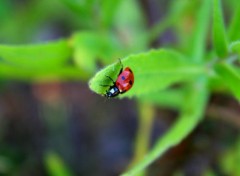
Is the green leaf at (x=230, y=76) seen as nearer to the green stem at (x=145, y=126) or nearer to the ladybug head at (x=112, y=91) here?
the ladybug head at (x=112, y=91)

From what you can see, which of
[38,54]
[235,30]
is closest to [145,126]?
[38,54]

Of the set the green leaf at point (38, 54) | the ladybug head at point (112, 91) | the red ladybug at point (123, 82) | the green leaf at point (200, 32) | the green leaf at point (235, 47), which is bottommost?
the green leaf at point (235, 47)

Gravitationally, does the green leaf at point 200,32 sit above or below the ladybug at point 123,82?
above

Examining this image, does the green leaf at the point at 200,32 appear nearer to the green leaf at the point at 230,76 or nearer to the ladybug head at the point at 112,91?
the green leaf at the point at 230,76

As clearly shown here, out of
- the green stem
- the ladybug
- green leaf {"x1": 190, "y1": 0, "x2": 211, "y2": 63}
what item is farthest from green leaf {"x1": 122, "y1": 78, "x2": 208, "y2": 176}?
the green stem

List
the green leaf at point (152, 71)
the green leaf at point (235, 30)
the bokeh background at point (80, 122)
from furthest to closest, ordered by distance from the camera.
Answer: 1. the bokeh background at point (80, 122)
2. the green leaf at point (235, 30)
3. the green leaf at point (152, 71)

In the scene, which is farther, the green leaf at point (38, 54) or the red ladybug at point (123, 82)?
the green leaf at point (38, 54)

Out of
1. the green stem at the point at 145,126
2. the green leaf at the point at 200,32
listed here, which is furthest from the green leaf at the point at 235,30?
the green stem at the point at 145,126

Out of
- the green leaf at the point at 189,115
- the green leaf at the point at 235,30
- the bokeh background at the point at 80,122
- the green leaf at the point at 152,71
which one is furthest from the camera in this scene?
the bokeh background at the point at 80,122
